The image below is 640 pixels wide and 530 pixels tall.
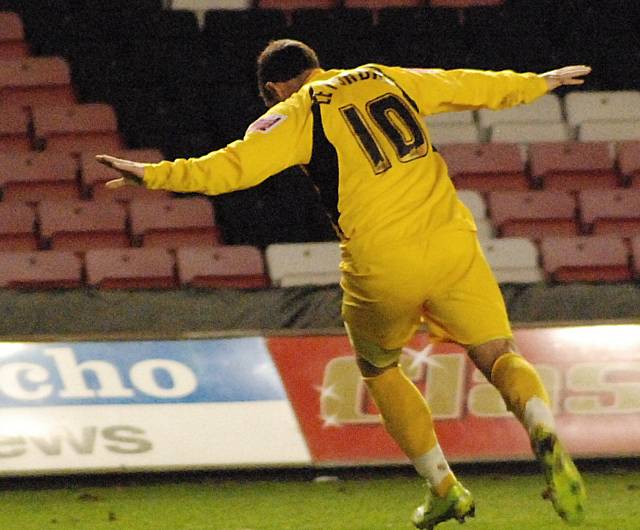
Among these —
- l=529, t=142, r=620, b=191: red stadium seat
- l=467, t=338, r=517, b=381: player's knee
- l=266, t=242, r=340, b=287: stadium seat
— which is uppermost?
l=467, t=338, r=517, b=381: player's knee

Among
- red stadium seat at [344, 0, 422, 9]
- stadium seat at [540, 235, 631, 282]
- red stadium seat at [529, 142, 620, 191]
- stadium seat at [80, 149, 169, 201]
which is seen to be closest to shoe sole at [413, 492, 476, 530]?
stadium seat at [540, 235, 631, 282]

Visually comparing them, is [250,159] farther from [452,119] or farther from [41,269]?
[452,119]

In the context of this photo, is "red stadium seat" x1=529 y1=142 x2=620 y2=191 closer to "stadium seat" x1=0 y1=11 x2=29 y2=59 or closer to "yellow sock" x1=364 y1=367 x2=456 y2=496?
"stadium seat" x1=0 y1=11 x2=29 y2=59

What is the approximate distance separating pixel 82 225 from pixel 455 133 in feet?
10.5

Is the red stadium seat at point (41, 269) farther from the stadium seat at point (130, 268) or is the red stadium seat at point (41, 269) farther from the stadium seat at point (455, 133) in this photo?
the stadium seat at point (455, 133)

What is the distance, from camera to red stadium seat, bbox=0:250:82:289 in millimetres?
9125

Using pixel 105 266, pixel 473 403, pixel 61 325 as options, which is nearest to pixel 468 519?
pixel 473 403

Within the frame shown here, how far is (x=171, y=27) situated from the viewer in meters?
11.4

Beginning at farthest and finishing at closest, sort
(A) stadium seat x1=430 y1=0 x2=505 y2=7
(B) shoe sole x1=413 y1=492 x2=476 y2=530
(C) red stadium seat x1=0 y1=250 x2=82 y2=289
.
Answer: (A) stadium seat x1=430 y1=0 x2=505 y2=7 < (C) red stadium seat x1=0 y1=250 x2=82 y2=289 < (B) shoe sole x1=413 y1=492 x2=476 y2=530

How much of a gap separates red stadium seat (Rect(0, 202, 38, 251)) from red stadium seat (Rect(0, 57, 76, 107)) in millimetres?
1485

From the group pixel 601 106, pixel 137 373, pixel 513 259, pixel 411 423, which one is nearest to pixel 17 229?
pixel 137 373

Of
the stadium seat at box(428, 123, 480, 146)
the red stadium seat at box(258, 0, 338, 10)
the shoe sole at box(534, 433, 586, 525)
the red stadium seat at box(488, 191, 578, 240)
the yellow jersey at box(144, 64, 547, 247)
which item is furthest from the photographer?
the red stadium seat at box(258, 0, 338, 10)

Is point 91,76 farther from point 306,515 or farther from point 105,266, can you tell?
point 306,515

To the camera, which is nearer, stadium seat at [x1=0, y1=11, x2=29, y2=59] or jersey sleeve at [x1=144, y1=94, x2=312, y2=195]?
jersey sleeve at [x1=144, y1=94, x2=312, y2=195]
